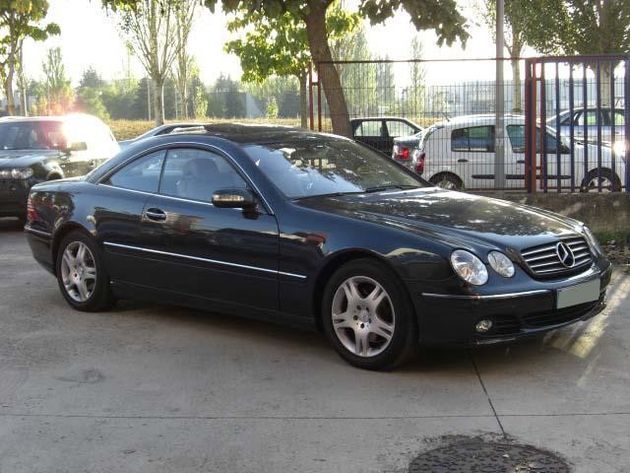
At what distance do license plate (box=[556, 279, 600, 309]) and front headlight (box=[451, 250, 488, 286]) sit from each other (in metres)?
0.53

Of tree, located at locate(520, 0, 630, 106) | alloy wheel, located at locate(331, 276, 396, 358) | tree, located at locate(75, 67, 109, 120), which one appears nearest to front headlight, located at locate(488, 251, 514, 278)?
alloy wheel, located at locate(331, 276, 396, 358)

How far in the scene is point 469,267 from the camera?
486 centimetres

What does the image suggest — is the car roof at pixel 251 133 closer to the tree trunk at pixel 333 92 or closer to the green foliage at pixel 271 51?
the tree trunk at pixel 333 92

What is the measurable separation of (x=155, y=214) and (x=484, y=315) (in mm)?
2631

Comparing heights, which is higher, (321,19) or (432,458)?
(321,19)

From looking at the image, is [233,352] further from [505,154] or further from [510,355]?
[505,154]

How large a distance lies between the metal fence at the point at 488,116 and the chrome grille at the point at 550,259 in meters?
4.90

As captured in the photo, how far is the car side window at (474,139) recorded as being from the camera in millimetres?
11438

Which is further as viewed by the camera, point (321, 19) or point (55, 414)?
point (321, 19)

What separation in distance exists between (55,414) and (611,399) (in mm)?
3034

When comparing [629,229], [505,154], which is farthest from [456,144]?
[629,229]

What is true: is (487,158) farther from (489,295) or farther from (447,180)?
(489,295)

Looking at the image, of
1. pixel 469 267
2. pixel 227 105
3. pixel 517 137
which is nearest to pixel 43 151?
pixel 517 137

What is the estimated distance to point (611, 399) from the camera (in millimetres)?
4676
